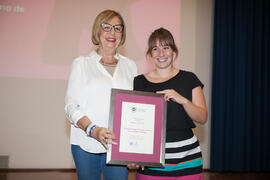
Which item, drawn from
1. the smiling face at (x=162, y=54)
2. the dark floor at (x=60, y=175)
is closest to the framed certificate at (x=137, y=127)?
the smiling face at (x=162, y=54)

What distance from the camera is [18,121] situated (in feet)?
12.9

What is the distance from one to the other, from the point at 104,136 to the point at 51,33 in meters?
3.08

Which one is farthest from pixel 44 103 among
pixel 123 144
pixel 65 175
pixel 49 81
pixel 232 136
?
pixel 232 136

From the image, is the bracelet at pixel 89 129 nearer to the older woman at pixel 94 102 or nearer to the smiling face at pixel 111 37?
the older woman at pixel 94 102

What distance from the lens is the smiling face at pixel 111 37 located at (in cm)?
168

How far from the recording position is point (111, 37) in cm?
168

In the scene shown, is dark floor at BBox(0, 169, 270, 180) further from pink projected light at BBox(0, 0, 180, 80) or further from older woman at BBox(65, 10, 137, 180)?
older woman at BBox(65, 10, 137, 180)

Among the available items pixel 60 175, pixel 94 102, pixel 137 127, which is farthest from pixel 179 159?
pixel 60 175

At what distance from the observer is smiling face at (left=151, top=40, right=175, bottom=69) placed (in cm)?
164

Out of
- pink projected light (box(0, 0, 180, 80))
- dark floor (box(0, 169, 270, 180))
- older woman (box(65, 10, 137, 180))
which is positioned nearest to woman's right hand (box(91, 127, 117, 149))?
older woman (box(65, 10, 137, 180))

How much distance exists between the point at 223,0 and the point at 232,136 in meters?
2.31

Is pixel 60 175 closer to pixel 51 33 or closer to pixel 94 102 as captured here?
pixel 51 33

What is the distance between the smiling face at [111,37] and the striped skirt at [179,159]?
69 cm

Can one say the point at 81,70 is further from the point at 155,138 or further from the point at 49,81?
the point at 49,81
